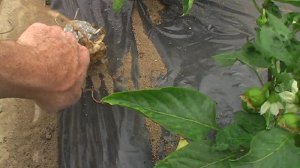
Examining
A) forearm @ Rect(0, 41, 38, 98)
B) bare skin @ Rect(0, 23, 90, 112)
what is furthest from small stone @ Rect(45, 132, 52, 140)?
forearm @ Rect(0, 41, 38, 98)

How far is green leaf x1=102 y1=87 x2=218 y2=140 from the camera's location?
853 mm

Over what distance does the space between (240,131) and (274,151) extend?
0.48 ft

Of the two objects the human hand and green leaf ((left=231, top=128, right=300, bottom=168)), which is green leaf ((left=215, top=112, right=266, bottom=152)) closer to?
green leaf ((left=231, top=128, right=300, bottom=168))

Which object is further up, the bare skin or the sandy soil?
the bare skin

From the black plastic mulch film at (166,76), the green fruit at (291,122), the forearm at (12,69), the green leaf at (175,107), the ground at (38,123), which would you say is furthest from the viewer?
the ground at (38,123)

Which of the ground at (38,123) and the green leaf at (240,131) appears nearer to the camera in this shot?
the green leaf at (240,131)

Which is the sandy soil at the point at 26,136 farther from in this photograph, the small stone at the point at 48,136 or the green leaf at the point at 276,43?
the green leaf at the point at 276,43

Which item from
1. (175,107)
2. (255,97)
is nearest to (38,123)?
(175,107)

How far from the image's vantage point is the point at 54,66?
1374 millimetres

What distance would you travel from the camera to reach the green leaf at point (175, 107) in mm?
853

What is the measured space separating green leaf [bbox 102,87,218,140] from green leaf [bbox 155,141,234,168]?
0.03 m

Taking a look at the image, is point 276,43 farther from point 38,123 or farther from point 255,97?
point 38,123

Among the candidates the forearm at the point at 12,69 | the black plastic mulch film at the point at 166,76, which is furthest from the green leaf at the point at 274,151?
the forearm at the point at 12,69

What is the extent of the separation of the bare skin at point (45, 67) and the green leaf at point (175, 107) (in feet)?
1.69
